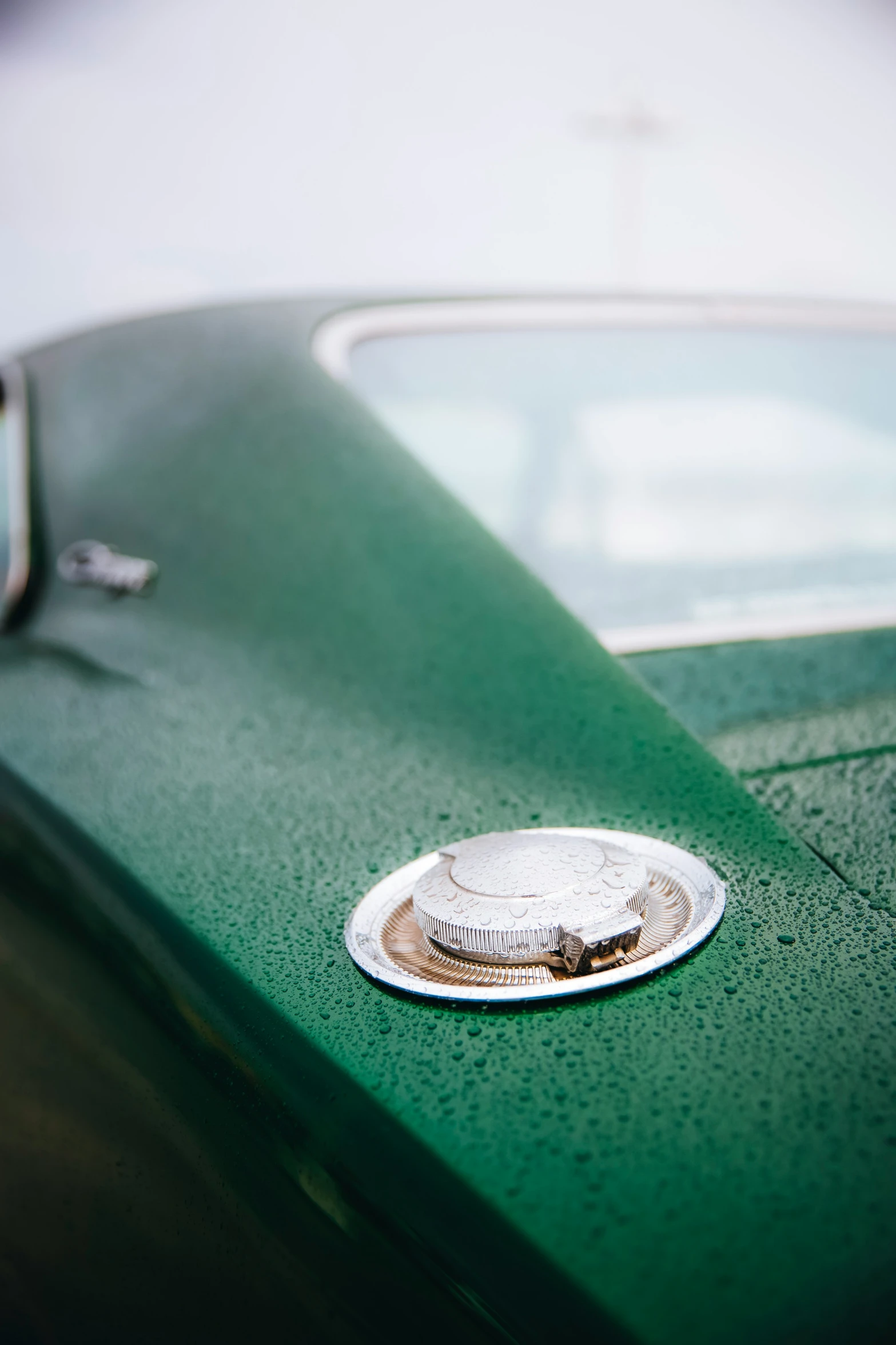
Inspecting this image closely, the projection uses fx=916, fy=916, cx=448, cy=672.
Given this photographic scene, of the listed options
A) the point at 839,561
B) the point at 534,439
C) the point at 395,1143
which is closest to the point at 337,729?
the point at 395,1143

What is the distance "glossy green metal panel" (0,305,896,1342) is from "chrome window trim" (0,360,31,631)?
5cm

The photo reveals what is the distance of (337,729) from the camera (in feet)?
3.17

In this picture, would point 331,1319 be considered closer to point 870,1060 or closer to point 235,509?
point 870,1060

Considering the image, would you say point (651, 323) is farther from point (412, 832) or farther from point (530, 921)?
point (530, 921)

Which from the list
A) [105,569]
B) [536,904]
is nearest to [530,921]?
[536,904]

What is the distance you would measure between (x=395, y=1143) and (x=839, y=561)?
1.38 meters

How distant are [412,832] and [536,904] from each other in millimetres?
225

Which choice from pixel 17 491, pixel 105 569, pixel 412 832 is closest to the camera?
pixel 412 832

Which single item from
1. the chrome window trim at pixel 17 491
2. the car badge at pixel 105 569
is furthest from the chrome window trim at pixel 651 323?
the chrome window trim at pixel 17 491

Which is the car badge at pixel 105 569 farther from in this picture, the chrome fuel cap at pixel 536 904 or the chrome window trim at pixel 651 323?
the chrome fuel cap at pixel 536 904

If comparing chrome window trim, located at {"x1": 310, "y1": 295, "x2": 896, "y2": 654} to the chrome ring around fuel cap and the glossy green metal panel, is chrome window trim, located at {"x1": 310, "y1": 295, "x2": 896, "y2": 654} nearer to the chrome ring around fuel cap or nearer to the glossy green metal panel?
the glossy green metal panel

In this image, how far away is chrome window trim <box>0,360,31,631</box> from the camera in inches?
59.3

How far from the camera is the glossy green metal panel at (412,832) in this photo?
0.44m

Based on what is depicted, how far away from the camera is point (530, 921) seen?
0.57 metres
